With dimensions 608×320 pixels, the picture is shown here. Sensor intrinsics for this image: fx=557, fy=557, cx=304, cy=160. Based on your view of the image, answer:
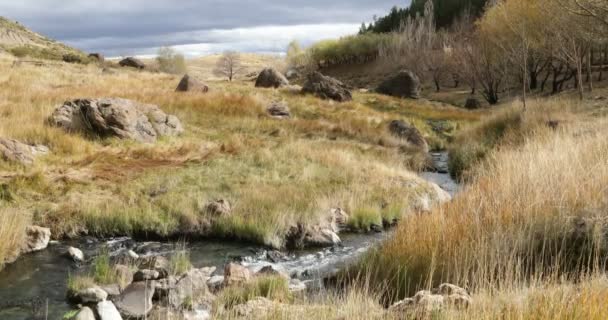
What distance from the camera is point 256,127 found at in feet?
73.8

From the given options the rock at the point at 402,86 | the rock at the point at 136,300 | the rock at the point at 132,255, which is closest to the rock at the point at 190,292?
the rock at the point at 136,300

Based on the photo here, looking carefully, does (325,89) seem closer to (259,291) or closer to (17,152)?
(17,152)

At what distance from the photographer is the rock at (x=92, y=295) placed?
7.18m

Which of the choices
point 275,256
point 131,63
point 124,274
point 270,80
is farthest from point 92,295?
point 131,63

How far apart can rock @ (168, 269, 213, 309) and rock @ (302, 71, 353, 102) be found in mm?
27986

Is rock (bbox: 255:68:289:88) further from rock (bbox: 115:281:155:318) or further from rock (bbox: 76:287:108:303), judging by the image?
rock (bbox: 115:281:155:318)

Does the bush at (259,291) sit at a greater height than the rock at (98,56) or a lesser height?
lesser

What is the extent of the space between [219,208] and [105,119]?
749cm

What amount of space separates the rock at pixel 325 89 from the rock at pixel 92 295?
28.2 m

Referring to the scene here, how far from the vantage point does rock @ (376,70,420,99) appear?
1897 inches

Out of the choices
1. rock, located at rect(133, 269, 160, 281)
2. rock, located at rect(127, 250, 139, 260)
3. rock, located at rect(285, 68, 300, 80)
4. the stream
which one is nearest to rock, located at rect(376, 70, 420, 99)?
the stream

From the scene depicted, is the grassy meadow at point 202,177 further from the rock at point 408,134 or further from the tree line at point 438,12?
the tree line at point 438,12

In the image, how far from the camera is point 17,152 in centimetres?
1331

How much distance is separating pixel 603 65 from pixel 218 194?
52.8m
